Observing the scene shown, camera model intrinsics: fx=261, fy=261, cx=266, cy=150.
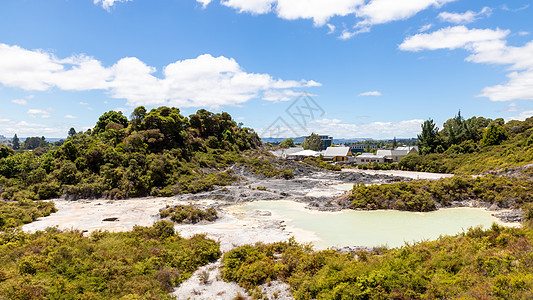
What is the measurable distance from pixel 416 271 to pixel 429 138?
182 ft

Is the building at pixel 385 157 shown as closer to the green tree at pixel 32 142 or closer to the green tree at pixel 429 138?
the green tree at pixel 429 138

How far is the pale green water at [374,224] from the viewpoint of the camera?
14.8 metres

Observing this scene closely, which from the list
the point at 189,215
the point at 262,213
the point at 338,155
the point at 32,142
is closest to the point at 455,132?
the point at 338,155

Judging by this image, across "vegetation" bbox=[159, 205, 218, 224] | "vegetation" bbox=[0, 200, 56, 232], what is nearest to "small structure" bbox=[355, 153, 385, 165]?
"vegetation" bbox=[159, 205, 218, 224]

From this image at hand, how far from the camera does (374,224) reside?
17.7m

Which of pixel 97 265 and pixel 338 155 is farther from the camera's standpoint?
pixel 338 155

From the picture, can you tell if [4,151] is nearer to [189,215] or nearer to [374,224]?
[189,215]

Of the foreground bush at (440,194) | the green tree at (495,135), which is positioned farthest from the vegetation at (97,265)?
the green tree at (495,135)

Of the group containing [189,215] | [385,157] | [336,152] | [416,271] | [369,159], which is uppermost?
[336,152]

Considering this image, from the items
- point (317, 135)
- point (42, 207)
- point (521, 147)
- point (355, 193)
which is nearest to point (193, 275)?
point (355, 193)

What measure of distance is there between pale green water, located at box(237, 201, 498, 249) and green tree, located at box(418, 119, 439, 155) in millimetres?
37935

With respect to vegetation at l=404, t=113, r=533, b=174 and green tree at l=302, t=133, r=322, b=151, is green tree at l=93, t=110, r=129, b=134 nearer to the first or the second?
vegetation at l=404, t=113, r=533, b=174

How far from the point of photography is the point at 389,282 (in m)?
7.54

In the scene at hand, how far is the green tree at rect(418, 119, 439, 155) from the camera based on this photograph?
54266mm
